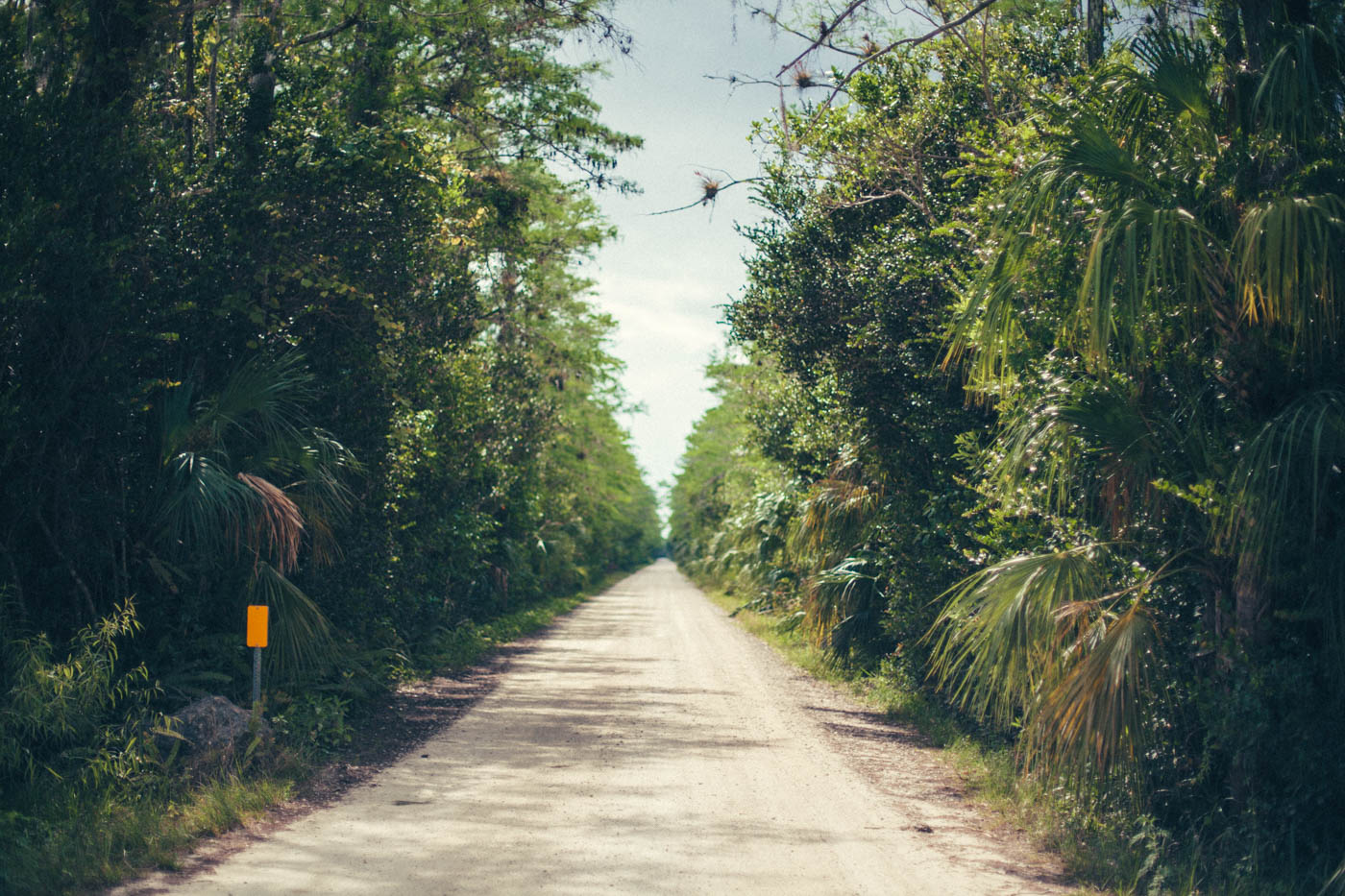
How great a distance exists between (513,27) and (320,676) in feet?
30.2

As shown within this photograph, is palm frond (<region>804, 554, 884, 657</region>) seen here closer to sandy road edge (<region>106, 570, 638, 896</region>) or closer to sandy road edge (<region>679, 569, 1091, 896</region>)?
sandy road edge (<region>679, 569, 1091, 896</region>)

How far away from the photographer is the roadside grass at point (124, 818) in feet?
18.3

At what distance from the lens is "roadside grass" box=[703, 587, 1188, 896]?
5879 millimetres

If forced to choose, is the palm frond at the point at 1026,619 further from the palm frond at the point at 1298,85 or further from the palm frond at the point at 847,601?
the palm frond at the point at 847,601

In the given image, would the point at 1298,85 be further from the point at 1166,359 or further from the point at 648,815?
the point at 648,815

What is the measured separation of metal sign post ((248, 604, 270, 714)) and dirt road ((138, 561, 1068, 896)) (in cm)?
116

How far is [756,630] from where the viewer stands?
84.1 ft

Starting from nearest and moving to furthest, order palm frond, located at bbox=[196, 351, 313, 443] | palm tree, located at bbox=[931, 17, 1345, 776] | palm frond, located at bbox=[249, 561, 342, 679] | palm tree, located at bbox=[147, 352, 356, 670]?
palm tree, located at bbox=[931, 17, 1345, 776] < palm tree, located at bbox=[147, 352, 356, 670] < palm frond, located at bbox=[196, 351, 313, 443] < palm frond, located at bbox=[249, 561, 342, 679]

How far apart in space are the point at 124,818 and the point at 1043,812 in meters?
6.13

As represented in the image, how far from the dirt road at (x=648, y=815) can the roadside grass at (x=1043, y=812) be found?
0.25 meters

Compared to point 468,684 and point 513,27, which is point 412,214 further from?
point 468,684

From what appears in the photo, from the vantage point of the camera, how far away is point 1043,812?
727 centimetres

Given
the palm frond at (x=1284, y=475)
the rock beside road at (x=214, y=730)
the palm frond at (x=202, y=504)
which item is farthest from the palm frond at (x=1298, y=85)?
the rock beside road at (x=214, y=730)

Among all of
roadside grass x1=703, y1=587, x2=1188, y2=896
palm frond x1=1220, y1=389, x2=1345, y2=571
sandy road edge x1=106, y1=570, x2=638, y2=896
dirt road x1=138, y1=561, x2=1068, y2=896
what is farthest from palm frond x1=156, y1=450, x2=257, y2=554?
palm frond x1=1220, y1=389, x2=1345, y2=571
